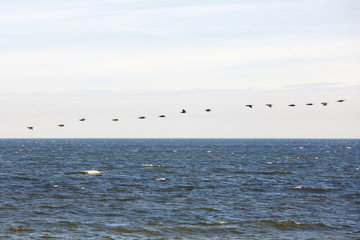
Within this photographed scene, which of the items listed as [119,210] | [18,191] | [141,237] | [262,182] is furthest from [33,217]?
[262,182]

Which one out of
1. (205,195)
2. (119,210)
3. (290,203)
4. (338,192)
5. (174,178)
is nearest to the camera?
(119,210)

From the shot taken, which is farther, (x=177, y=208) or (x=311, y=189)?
(x=311, y=189)

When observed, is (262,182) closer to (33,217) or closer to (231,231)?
(231,231)

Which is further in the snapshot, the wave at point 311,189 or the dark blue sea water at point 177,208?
the wave at point 311,189

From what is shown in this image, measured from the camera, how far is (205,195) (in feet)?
143

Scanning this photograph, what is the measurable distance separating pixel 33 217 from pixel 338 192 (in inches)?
1212

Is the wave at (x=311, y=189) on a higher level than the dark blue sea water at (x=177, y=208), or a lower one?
higher

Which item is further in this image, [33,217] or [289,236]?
[33,217]

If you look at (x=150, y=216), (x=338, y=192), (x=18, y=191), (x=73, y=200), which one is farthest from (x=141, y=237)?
(x=338, y=192)

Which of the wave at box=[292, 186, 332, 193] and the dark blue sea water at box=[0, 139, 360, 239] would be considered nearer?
the dark blue sea water at box=[0, 139, 360, 239]

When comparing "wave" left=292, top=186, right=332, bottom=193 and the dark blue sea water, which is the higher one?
"wave" left=292, top=186, right=332, bottom=193

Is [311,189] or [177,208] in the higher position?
[311,189]

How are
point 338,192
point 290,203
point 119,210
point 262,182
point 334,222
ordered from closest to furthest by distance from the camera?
point 334,222 → point 119,210 → point 290,203 → point 338,192 → point 262,182

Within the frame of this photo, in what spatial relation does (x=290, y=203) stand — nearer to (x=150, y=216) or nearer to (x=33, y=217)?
(x=150, y=216)
